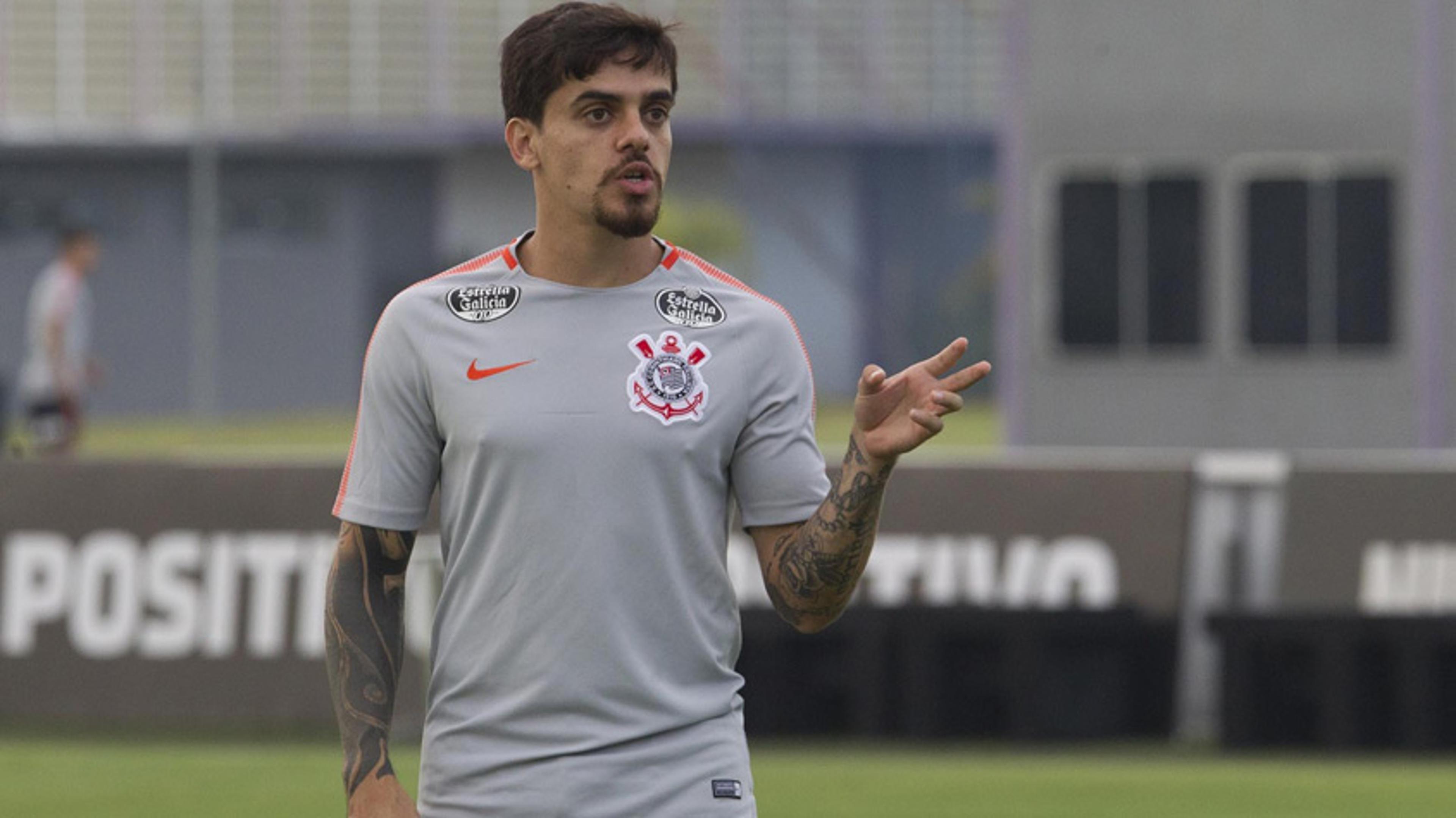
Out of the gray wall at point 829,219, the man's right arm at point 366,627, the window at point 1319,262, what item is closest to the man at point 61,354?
the window at point 1319,262

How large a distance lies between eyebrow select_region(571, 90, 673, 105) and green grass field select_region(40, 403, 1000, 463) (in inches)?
1043

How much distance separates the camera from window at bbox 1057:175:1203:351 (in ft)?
75.0

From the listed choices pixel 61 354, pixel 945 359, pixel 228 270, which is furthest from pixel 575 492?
pixel 228 270

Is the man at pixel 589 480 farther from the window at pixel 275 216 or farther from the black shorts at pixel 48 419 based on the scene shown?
the window at pixel 275 216

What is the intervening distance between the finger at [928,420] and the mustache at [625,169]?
512mm

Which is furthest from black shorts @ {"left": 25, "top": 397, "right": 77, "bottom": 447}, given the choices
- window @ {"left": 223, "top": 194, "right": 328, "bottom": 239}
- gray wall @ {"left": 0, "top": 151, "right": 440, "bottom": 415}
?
window @ {"left": 223, "top": 194, "right": 328, "bottom": 239}


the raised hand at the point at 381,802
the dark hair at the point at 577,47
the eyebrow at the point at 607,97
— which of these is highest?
the dark hair at the point at 577,47

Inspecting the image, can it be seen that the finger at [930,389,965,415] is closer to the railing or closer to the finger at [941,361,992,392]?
the finger at [941,361,992,392]

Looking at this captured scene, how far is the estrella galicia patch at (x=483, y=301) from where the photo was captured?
3926 mm

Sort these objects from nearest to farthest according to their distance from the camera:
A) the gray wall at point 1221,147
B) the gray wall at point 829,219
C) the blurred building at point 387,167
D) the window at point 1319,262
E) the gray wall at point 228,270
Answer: the gray wall at point 1221,147 < the window at point 1319,262 < the gray wall at point 228,270 < the blurred building at point 387,167 < the gray wall at point 829,219

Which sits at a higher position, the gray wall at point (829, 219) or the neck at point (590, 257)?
the gray wall at point (829, 219)

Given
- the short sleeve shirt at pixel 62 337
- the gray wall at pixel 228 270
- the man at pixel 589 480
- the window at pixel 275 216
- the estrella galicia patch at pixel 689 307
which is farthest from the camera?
the window at pixel 275 216

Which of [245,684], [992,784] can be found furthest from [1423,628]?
[245,684]

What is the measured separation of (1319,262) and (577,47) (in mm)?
19676
